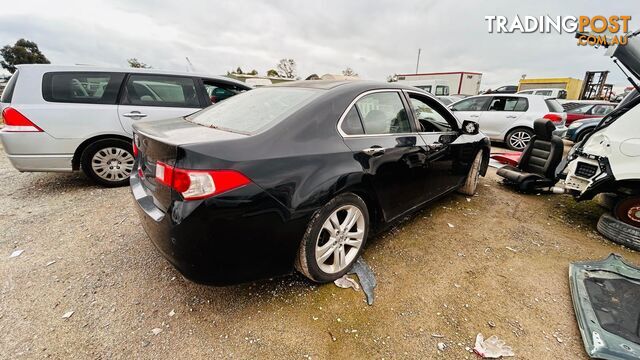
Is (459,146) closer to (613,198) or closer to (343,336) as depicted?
(613,198)

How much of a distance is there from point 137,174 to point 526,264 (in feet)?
11.1

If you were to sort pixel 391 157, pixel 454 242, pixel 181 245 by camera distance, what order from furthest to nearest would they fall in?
pixel 454 242
pixel 391 157
pixel 181 245

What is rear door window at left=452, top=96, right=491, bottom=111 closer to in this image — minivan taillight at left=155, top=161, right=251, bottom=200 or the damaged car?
the damaged car

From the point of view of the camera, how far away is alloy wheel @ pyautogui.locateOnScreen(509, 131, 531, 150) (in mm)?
7018

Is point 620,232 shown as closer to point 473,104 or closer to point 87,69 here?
point 473,104

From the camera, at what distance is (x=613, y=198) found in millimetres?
3355

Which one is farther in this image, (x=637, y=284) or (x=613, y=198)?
(x=613, y=198)

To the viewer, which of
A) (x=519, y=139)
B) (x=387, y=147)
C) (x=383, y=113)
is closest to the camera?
(x=387, y=147)

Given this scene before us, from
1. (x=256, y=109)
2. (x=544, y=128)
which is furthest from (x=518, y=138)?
(x=256, y=109)

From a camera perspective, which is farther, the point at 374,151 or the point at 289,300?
the point at 374,151

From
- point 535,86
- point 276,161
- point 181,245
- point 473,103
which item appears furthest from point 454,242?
point 535,86

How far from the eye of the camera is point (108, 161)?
3.81 metres

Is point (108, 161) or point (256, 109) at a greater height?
point (256, 109)

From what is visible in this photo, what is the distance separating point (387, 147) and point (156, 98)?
353 centimetres
